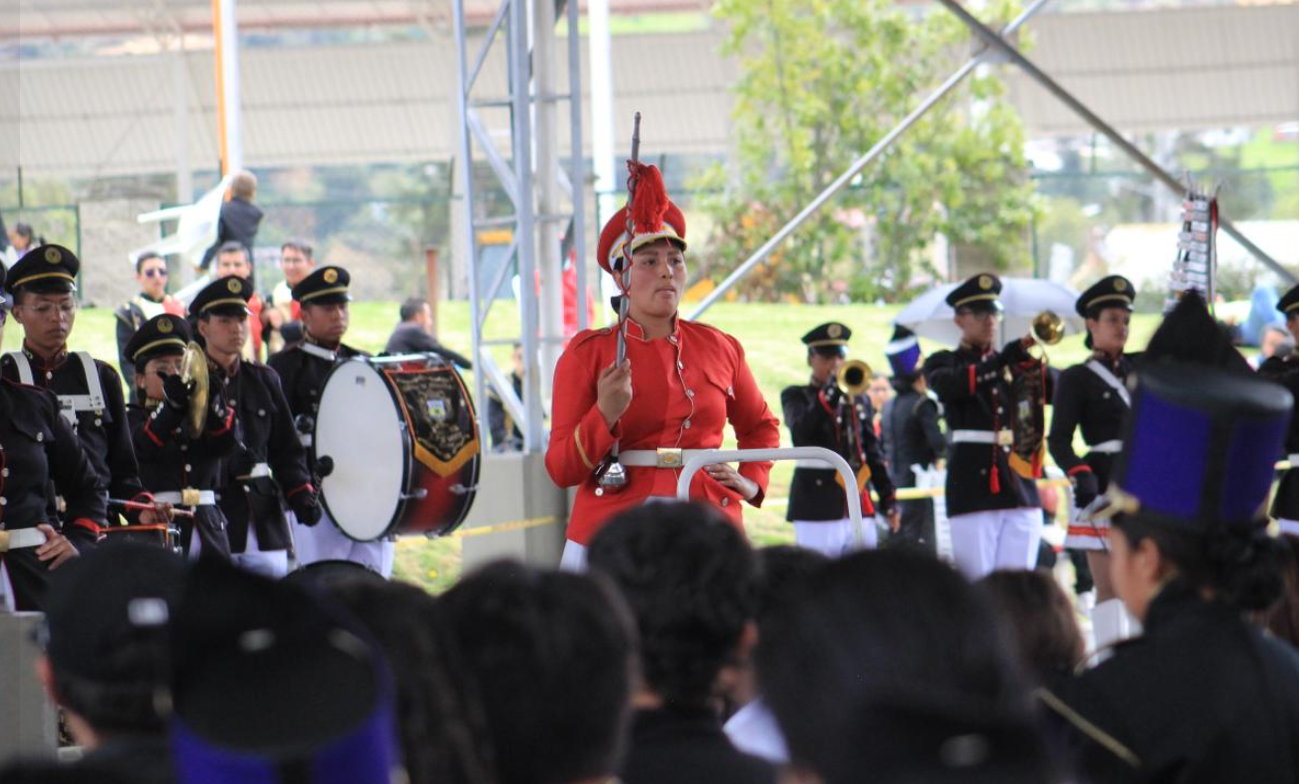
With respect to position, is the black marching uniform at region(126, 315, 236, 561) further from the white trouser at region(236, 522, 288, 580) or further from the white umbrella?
the white umbrella

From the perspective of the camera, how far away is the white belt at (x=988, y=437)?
8.98 metres

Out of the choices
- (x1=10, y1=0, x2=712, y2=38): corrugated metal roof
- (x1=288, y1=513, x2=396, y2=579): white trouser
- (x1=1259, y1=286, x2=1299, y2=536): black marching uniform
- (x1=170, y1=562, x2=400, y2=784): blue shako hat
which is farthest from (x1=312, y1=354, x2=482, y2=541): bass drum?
(x1=10, y1=0, x2=712, y2=38): corrugated metal roof

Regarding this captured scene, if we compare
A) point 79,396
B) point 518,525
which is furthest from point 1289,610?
point 518,525

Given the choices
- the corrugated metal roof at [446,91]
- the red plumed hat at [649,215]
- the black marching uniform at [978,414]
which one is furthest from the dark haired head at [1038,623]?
the corrugated metal roof at [446,91]

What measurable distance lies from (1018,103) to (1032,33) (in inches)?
38.3

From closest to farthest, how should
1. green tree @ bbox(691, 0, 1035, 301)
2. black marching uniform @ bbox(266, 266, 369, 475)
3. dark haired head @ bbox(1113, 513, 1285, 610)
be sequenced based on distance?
dark haired head @ bbox(1113, 513, 1285, 610), black marching uniform @ bbox(266, 266, 369, 475), green tree @ bbox(691, 0, 1035, 301)

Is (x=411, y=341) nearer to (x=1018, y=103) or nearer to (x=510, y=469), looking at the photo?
(x=510, y=469)

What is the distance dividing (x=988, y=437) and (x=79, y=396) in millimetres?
4346

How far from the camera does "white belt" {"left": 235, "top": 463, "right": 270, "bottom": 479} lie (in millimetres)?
7527

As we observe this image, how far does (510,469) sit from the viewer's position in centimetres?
1023

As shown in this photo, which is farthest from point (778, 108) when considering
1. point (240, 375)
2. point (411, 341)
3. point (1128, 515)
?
point (1128, 515)

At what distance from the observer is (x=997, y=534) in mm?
9031

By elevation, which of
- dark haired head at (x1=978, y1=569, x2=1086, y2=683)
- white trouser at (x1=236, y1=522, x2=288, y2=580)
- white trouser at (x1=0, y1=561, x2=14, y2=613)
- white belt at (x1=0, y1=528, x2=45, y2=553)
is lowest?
white trouser at (x1=236, y1=522, x2=288, y2=580)

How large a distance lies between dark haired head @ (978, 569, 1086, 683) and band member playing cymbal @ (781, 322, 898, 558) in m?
6.78
